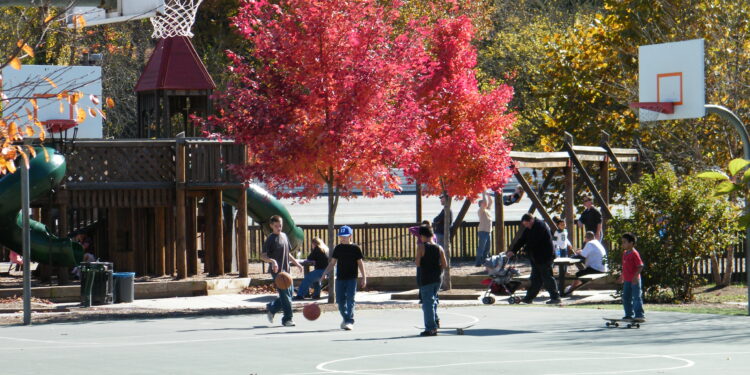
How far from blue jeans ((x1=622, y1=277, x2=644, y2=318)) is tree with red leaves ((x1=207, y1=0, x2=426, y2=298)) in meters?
5.85

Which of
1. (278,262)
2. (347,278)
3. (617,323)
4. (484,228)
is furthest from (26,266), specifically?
(484,228)

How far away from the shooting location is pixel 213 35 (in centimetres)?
4247

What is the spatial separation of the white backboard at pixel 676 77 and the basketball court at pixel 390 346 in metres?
4.96

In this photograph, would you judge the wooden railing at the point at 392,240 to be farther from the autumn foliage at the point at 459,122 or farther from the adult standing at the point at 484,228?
the autumn foliage at the point at 459,122

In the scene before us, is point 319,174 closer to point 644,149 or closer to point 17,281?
point 17,281

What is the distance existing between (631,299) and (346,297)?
4000mm

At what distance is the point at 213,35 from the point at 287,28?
854 inches

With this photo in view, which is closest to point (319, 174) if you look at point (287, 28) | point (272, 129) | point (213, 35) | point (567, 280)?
point (272, 129)

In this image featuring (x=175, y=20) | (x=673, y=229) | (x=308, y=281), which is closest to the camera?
(x=673, y=229)

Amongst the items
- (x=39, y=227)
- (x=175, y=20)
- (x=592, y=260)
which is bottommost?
(x=592, y=260)

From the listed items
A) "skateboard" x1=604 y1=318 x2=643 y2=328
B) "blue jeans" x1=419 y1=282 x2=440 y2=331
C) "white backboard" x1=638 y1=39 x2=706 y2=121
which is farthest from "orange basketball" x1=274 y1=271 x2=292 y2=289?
"white backboard" x1=638 y1=39 x2=706 y2=121

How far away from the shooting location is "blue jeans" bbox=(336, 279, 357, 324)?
1736 cm

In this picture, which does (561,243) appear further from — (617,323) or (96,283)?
(96,283)

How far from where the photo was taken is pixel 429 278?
16.4 meters
